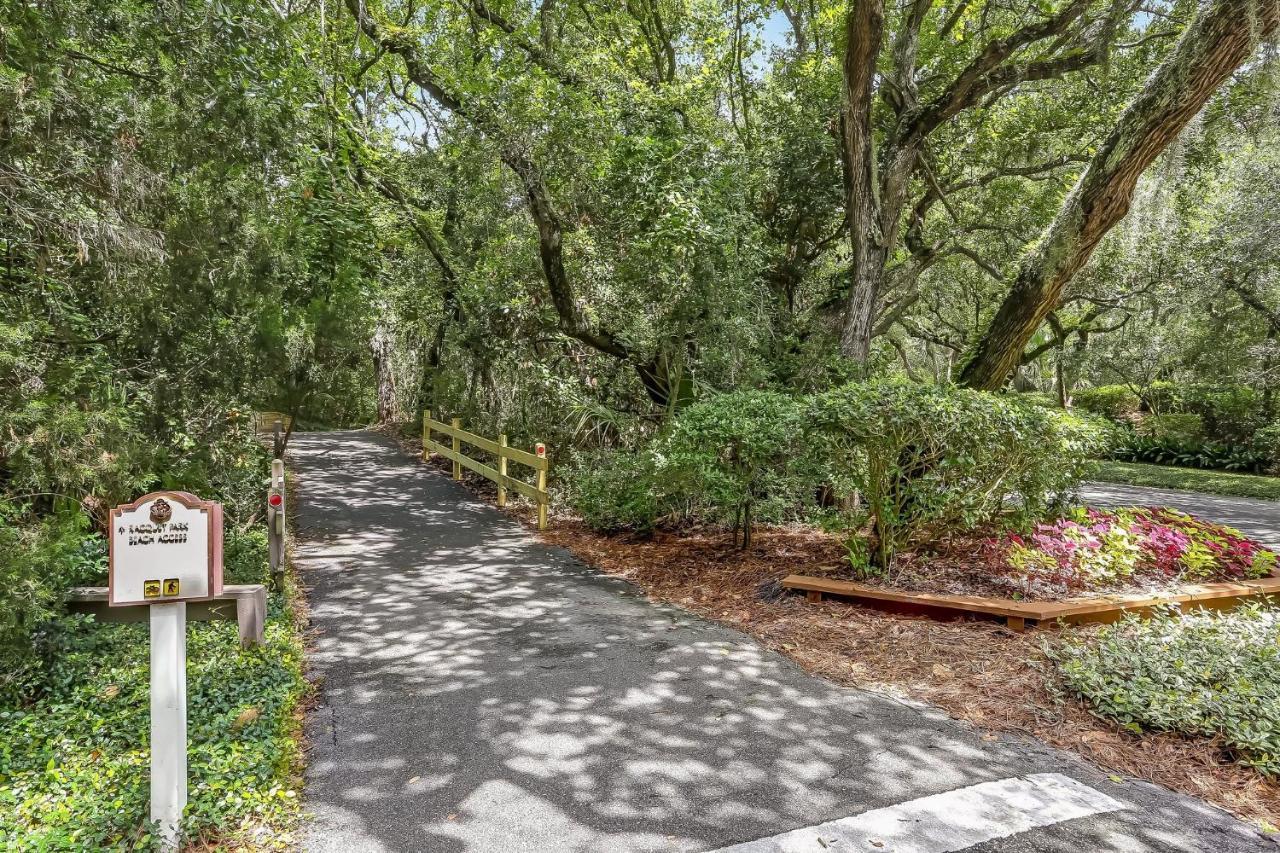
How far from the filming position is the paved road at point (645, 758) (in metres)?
2.63

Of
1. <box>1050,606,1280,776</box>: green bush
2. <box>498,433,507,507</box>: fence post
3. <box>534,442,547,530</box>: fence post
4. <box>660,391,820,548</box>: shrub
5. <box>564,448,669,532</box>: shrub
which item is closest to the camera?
<box>1050,606,1280,776</box>: green bush

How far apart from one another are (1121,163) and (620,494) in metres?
5.56

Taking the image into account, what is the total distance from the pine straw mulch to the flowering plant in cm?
94

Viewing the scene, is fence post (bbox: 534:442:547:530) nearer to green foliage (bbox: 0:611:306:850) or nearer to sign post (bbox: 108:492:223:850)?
green foliage (bbox: 0:611:306:850)

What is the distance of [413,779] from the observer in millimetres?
3018

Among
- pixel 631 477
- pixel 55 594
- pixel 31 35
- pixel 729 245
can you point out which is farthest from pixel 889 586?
pixel 31 35

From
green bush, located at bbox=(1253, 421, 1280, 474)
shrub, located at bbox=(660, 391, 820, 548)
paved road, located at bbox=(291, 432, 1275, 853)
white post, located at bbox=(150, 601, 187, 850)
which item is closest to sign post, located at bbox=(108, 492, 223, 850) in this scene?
white post, located at bbox=(150, 601, 187, 850)

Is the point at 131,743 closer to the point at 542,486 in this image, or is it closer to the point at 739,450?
the point at 739,450

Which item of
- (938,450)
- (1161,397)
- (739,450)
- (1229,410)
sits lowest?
(739,450)

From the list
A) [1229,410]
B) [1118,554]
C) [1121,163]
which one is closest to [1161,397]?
[1229,410]

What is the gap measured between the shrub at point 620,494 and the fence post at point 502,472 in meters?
1.46

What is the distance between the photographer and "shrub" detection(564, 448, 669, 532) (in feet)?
24.5

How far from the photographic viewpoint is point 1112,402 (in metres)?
21.6

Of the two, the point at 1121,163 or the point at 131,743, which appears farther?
the point at 1121,163
